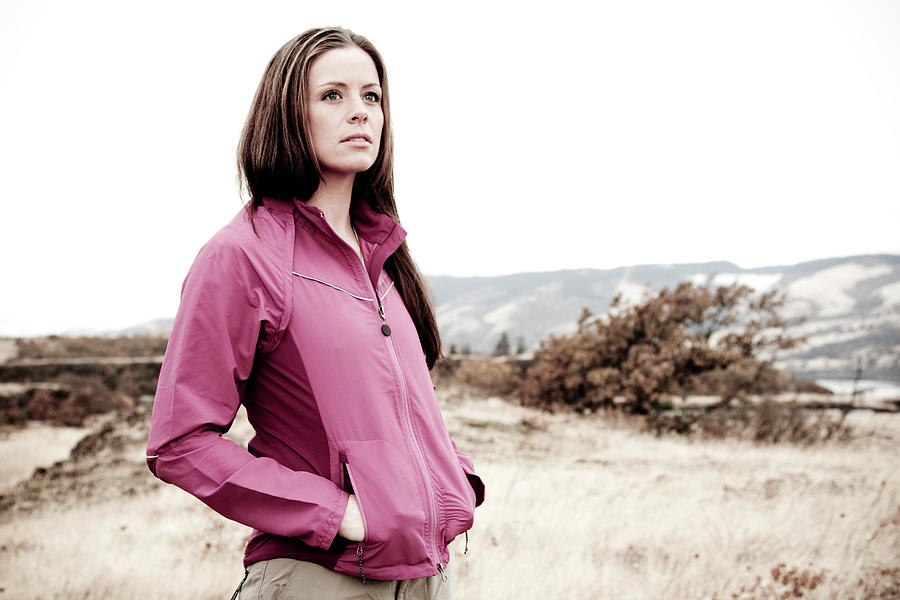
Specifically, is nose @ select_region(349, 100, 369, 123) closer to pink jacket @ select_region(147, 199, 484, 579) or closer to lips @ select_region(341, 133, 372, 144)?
lips @ select_region(341, 133, 372, 144)

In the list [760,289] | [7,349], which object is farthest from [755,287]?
[7,349]

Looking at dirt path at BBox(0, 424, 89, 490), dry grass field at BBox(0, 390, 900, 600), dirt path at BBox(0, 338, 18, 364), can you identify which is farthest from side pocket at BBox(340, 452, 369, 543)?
dirt path at BBox(0, 338, 18, 364)

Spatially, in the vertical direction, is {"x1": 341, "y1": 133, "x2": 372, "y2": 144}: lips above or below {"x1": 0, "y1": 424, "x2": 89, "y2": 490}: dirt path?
above

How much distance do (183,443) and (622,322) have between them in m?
13.1

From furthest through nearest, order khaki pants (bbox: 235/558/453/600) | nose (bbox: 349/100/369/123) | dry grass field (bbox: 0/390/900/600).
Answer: dry grass field (bbox: 0/390/900/600) → nose (bbox: 349/100/369/123) → khaki pants (bbox: 235/558/453/600)

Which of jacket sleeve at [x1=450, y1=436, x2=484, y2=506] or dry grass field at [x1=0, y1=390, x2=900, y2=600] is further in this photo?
dry grass field at [x1=0, y1=390, x2=900, y2=600]

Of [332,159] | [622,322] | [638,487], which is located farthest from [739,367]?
[332,159]

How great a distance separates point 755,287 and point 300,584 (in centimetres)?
1340

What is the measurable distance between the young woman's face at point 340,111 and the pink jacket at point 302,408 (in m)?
0.19

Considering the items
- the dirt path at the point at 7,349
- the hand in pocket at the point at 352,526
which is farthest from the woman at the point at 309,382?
the dirt path at the point at 7,349

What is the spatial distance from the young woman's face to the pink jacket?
190 mm

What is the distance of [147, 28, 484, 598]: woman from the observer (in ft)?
4.39

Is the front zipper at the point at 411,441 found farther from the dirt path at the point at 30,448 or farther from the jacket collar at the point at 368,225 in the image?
the dirt path at the point at 30,448

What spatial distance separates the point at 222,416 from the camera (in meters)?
1.36
